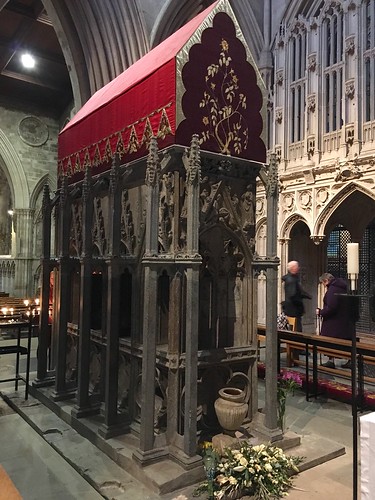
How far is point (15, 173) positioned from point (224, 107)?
13904 mm

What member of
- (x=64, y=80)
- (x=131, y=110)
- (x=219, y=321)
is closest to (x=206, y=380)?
(x=219, y=321)

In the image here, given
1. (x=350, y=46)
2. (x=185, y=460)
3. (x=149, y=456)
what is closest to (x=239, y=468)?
(x=185, y=460)

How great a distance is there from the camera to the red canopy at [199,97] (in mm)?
3109

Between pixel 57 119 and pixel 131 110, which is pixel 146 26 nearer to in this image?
pixel 131 110

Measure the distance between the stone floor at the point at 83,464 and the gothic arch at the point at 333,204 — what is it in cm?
519

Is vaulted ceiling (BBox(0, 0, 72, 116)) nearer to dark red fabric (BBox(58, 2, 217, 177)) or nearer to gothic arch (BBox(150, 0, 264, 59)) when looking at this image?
gothic arch (BBox(150, 0, 264, 59))

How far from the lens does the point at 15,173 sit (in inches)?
604

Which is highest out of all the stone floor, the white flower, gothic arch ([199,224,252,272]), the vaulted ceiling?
the vaulted ceiling

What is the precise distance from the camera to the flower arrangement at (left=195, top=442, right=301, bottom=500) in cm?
254

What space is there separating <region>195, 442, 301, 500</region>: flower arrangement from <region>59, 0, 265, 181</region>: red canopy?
2.30m

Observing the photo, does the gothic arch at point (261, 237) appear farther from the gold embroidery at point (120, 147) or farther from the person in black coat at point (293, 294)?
the gold embroidery at point (120, 147)

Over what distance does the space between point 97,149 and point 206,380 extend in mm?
2548

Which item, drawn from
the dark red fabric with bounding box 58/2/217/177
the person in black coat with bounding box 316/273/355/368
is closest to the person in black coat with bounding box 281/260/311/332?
the person in black coat with bounding box 316/273/355/368

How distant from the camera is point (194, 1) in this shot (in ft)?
28.2
